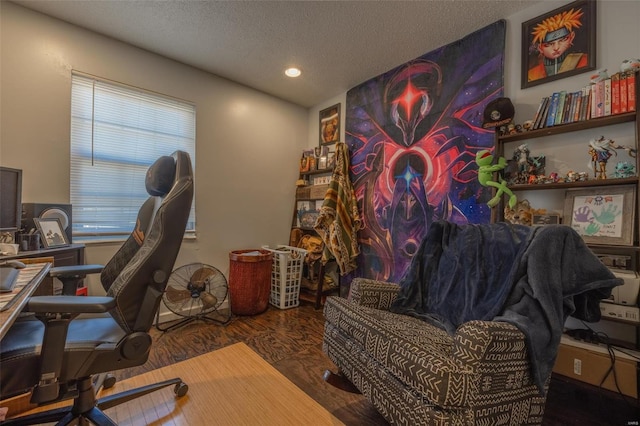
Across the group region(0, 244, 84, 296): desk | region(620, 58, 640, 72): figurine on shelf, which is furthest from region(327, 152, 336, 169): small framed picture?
region(0, 244, 84, 296): desk

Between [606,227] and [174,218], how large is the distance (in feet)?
7.26

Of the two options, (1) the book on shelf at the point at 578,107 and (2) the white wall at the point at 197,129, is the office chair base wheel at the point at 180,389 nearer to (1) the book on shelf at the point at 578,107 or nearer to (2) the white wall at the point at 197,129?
(2) the white wall at the point at 197,129

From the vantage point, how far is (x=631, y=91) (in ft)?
4.79

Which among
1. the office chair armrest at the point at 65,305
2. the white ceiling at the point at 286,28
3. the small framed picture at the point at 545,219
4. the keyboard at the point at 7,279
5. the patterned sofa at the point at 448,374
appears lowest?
the patterned sofa at the point at 448,374

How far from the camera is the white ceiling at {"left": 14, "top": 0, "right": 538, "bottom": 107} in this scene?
6.27 feet

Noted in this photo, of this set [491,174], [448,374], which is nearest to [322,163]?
[491,174]

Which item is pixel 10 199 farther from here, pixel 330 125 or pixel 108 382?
pixel 330 125

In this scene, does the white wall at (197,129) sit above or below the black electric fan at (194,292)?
above

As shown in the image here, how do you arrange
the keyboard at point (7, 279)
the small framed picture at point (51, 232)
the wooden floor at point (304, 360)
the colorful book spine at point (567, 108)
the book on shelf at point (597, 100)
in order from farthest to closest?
1. the small framed picture at point (51, 232)
2. the colorful book spine at point (567, 108)
3. the book on shelf at point (597, 100)
4. the wooden floor at point (304, 360)
5. the keyboard at point (7, 279)

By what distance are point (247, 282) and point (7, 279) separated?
1.80 m

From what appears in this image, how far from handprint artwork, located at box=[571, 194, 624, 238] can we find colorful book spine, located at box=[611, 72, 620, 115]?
46cm

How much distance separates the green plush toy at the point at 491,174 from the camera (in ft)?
6.09

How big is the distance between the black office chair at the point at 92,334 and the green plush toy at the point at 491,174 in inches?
72.1

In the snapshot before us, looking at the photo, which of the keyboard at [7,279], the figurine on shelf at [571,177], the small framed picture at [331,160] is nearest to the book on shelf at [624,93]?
the figurine on shelf at [571,177]
